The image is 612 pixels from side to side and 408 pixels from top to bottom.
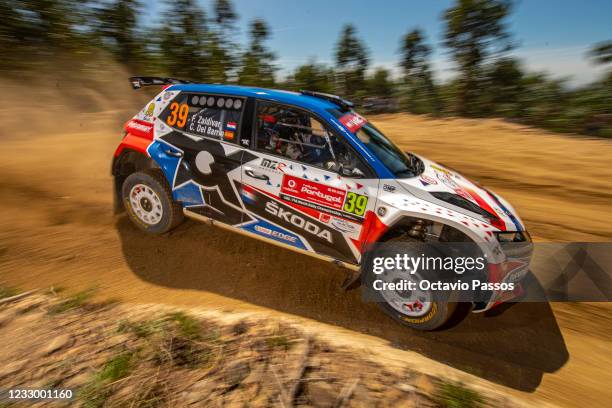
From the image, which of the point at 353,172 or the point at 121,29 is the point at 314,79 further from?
the point at 353,172

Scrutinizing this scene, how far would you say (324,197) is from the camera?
10.5ft

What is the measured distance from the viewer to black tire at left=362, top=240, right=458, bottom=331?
9.68 feet

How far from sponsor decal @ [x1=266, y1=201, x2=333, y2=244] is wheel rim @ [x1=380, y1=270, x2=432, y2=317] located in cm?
66

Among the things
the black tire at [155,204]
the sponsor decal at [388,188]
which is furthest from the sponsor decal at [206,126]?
the sponsor decal at [388,188]

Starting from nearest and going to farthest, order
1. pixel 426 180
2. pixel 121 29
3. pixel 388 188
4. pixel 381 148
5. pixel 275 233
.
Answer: pixel 388 188 → pixel 426 180 → pixel 381 148 → pixel 275 233 → pixel 121 29

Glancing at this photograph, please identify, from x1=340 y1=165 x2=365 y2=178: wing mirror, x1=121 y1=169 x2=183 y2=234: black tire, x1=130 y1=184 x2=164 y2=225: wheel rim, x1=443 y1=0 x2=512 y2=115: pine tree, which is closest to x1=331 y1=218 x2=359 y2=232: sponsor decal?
x1=340 y1=165 x2=365 y2=178: wing mirror

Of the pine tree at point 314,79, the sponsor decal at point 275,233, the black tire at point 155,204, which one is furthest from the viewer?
the pine tree at point 314,79

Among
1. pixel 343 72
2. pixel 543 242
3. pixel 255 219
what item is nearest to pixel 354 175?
pixel 255 219

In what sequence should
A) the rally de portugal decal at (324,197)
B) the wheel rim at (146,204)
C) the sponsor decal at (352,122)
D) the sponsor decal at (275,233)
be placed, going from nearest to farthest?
1. the rally de portugal decal at (324,197)
2. the sponsor decal at (352,122)
3. the sponsor decal at (275,233)
4. the wheel rim at (146,204)

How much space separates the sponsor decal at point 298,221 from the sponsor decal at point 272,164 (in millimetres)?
348

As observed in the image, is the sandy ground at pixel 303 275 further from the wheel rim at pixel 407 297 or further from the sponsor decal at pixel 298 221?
the sponsor decal at pixel 298 221

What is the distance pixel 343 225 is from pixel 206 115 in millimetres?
1934

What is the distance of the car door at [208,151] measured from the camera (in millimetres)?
3609

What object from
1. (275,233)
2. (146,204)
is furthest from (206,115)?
(275,233)
